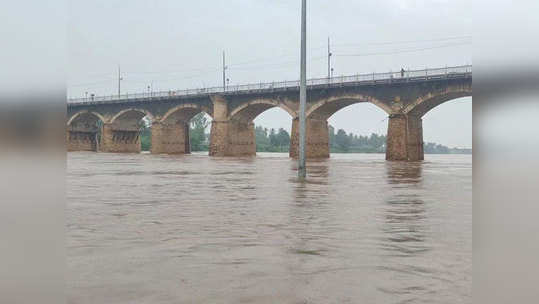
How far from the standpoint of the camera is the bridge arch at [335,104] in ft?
153

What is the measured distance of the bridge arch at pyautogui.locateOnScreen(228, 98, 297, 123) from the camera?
2101 inches

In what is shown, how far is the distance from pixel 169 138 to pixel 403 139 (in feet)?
114

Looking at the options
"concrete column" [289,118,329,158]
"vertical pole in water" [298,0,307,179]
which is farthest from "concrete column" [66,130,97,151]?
"vertical pole in water" [298,0,307,179]

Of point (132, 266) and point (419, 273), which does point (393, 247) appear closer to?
point (419, 273)

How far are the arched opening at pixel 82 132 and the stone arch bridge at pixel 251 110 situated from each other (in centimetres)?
15

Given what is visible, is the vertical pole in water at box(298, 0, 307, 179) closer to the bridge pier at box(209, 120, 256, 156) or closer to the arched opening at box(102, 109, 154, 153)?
the bridge pier at box(209, 120, 256, 156)

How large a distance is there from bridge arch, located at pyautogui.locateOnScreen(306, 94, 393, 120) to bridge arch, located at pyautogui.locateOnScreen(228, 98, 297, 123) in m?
2.33

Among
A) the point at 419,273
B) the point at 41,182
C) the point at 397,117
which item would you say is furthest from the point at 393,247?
the point at 397,117

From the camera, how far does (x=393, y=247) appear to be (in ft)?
15.8

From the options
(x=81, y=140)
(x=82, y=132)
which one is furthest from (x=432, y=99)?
(x=82, y=132)

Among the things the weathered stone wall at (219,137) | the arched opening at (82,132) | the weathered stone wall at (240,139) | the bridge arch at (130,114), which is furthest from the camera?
the arched opening at (82,132)

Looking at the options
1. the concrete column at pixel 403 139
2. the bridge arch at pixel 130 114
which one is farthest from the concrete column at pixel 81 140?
the concrete column at pixel 403 139

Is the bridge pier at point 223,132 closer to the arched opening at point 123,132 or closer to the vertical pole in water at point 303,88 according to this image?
the arched opening at point 123,132

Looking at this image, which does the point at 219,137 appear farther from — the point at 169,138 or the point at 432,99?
the point at 432,99
